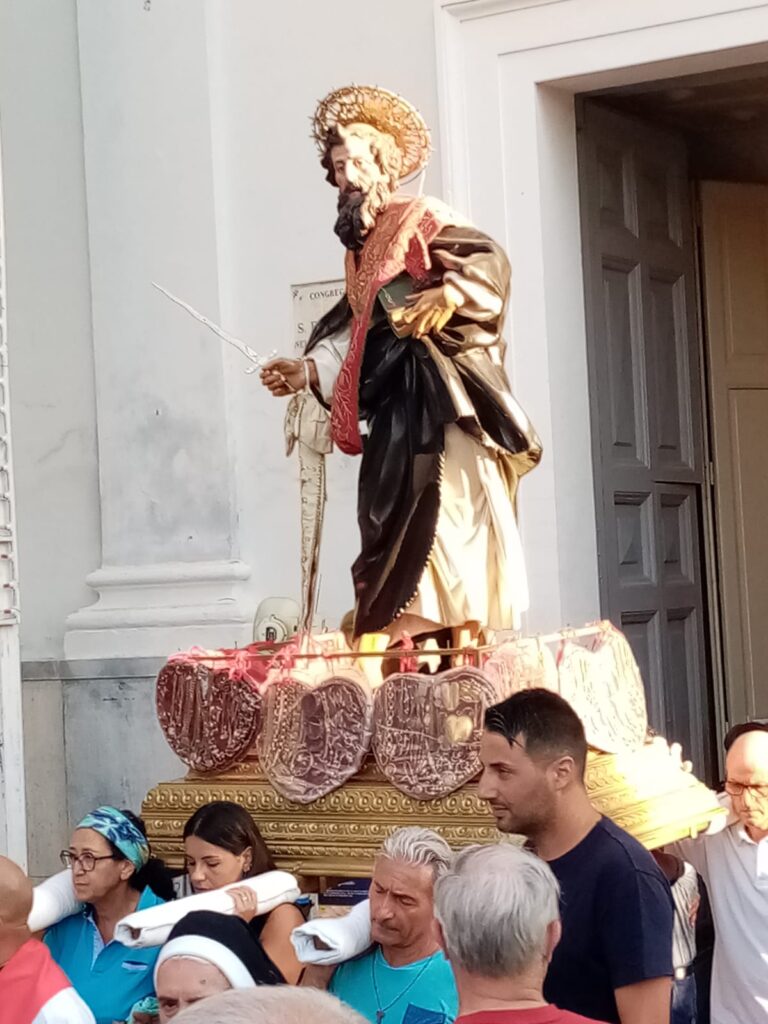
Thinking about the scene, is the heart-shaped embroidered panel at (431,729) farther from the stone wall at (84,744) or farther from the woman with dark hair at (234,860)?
the stone wall at (84,744)

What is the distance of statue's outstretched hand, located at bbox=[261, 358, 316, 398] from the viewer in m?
4.64

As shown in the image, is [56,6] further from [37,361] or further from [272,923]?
[272,923]

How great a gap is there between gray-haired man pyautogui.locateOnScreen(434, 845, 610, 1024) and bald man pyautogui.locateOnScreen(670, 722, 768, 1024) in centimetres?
167

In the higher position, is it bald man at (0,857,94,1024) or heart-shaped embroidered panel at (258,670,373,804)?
heart-shaped embroidered panel at (258,670,373,804)

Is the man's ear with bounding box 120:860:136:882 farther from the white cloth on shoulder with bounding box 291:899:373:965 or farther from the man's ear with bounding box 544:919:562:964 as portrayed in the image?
the man's ear with bounding box 544:919:562:964

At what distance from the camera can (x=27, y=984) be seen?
11.4ft

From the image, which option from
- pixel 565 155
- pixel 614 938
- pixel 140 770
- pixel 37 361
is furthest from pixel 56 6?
pixel 614 938

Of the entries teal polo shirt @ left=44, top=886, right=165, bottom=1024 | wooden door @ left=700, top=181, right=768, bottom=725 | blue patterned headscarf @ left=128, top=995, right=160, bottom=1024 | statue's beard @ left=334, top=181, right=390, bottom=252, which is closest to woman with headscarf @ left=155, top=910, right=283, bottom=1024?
blue patterned headscarf @ left=128, top=995, right=160, bottom=1024

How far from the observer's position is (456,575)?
448 centimetres

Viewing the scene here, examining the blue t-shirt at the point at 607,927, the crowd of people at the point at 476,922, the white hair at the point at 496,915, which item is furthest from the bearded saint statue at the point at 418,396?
the white hair at the point at 496,915

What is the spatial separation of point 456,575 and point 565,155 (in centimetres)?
300

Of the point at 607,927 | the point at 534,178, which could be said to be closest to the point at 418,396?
the point at 607,927

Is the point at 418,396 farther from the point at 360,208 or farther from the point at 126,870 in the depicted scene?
the point at 126,870

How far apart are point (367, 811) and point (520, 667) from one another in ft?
1.69
